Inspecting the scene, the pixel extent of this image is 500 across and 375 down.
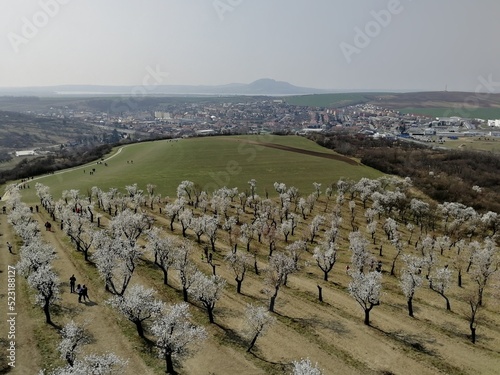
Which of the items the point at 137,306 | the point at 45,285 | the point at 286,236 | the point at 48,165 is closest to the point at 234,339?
the point at 137,306

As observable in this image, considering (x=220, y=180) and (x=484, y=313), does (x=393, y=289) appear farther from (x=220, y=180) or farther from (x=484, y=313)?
(x=220, y=180)

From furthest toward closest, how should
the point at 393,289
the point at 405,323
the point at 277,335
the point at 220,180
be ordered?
1. the point at 220,180
2. the point at 393,289
3. the point at 405,323
4. the point at 277,335

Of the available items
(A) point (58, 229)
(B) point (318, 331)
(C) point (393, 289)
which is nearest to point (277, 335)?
(B) point (318, 331)

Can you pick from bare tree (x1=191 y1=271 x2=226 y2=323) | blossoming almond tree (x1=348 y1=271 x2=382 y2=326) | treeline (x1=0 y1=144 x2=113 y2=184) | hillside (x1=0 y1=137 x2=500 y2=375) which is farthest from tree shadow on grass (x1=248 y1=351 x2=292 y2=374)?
treeline (x1=0 y1=144 x2=113 y2=184)

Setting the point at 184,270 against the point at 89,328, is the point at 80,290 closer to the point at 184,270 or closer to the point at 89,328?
the point at 89,328

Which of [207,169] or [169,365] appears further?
[207,169]
